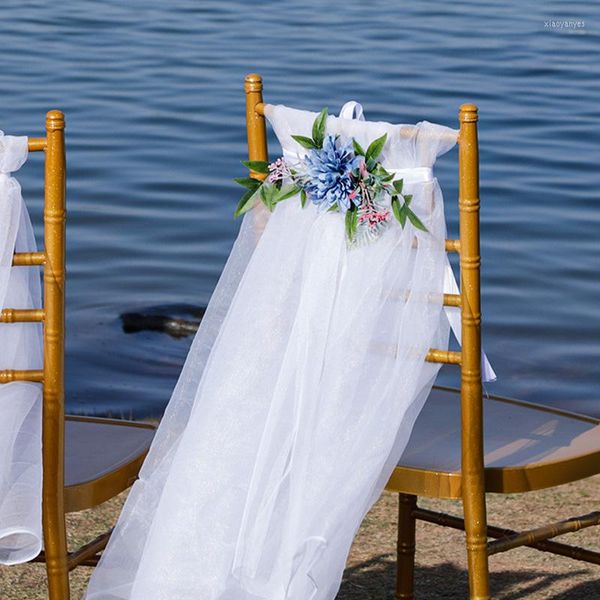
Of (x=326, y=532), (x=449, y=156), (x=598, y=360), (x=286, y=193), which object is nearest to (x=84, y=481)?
(x=326, y=532)

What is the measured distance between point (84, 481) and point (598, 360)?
2.81 m

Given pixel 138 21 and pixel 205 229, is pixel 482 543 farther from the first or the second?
pixel 138 21

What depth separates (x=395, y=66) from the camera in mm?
8359

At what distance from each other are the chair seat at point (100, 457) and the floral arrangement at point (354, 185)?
0.49m

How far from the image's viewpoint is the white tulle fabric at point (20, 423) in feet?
6.89

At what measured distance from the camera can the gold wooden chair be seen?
202 centimetres

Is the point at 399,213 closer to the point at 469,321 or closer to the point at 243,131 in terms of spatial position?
the point at 469,321

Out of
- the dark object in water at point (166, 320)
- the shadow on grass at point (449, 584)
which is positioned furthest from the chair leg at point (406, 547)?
the dark object in water at point (166, 320)

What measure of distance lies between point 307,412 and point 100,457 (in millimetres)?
371

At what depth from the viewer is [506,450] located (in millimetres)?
2217

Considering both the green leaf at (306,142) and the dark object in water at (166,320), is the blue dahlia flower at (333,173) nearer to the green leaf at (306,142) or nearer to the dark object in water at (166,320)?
the green leaf at (306,142)

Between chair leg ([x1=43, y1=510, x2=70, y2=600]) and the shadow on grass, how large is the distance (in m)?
0.70

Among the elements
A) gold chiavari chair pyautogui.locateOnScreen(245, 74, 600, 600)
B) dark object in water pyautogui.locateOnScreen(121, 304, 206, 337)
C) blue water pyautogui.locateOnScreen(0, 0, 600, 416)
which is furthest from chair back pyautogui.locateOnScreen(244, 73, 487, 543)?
dark object in water pyautogui.locateOnScreen(121, 304, 206, 337)

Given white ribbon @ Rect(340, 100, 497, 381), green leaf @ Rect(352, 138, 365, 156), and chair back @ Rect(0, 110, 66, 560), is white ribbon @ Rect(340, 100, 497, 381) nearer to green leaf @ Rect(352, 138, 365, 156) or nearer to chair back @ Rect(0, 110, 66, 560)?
green leaf @ Rect(352, 138, 365, 156)
